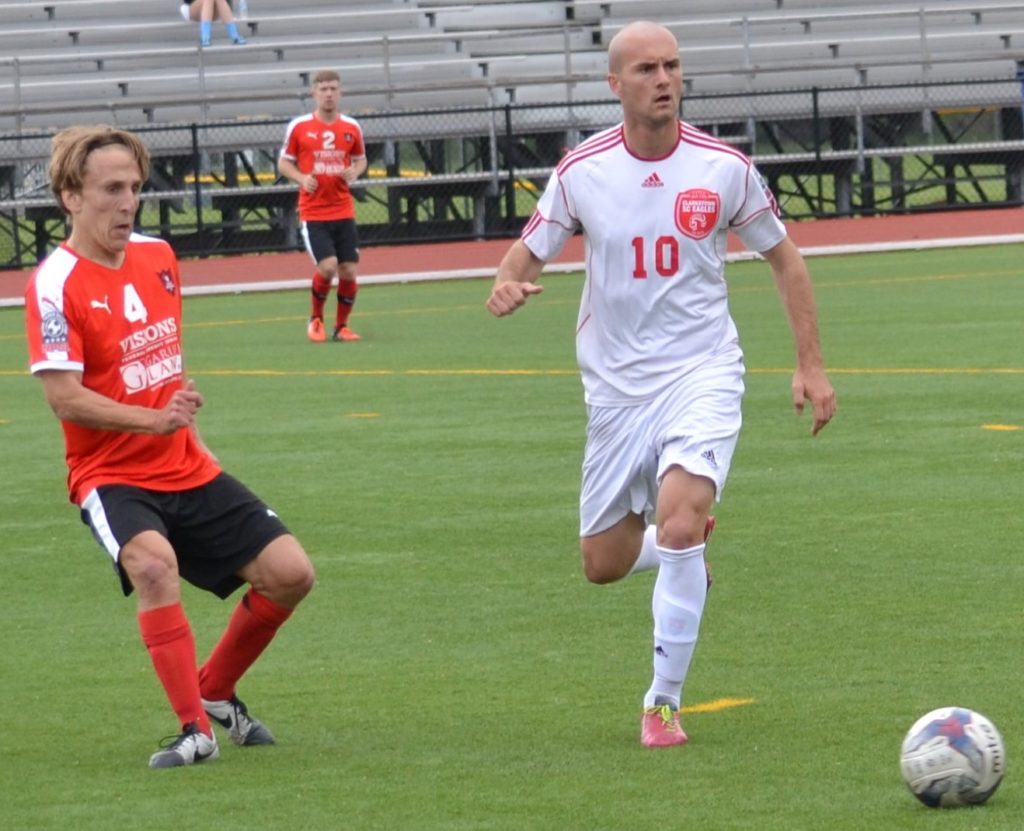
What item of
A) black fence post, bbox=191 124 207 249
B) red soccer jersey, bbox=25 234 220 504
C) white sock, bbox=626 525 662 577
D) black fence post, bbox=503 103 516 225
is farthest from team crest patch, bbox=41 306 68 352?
black fence post, bbox=503 103 516 225

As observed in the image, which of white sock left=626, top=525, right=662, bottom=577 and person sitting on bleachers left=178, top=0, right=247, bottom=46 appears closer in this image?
white sock left=626, top=525, right=662, bottom=577

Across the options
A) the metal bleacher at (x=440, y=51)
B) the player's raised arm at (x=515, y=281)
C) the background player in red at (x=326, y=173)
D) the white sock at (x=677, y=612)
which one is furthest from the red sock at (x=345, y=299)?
the white sock at (x=677, y=612)

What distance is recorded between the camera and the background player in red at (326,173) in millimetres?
20328

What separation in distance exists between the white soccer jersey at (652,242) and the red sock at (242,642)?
118 centimetres

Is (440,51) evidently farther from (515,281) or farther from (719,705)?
Answer: (719,705)

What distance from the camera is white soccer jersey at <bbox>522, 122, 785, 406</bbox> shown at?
661cm

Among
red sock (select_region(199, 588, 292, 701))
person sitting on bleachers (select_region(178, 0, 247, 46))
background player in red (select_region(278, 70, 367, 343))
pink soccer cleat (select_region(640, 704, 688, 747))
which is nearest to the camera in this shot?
pink soccer cleat (select_region(640, 704, 688, 747))

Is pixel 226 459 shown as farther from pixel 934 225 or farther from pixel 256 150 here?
pixel 934 225

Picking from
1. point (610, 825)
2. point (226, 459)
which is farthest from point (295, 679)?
point (226, 459)

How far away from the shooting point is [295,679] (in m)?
7.34

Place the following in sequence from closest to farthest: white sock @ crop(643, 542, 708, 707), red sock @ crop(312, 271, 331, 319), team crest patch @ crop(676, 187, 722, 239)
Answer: white sock @ crop(643, 542, 708, 707), team crest patch @ crop(676, 187, 722, 239), red sock @ crop(312, 271, 331, 319)

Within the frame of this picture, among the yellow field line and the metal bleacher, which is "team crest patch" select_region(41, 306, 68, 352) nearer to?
the yellow field line

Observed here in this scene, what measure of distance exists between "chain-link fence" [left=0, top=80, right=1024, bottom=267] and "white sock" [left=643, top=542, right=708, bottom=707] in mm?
22484

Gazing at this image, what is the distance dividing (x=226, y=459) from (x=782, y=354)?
19.0 ft
